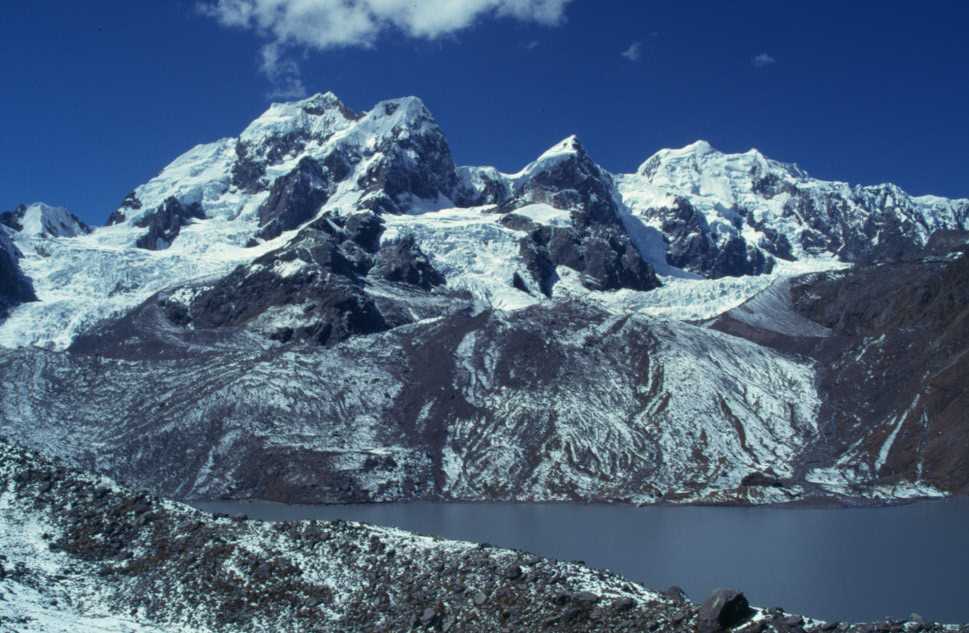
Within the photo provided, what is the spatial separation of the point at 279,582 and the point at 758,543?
5755 cm

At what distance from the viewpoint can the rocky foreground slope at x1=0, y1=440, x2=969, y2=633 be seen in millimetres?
38719

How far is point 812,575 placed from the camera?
237ft

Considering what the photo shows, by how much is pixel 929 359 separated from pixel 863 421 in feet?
55.5

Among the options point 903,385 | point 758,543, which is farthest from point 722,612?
point 903,385

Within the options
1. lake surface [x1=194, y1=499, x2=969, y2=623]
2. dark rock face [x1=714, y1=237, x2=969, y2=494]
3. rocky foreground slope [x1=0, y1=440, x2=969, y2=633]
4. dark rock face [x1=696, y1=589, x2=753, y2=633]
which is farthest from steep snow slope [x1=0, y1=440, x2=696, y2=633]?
dark rock face [x1=714, y1=237, x2=969, y2=494]

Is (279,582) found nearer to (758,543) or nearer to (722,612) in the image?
(722,612)

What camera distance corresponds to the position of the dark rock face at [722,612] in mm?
36406

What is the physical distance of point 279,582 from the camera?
1759 inches

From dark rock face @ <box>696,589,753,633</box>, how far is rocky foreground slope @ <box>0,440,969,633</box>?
0.17 ft

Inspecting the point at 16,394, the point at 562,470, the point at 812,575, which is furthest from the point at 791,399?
the point at 16,394

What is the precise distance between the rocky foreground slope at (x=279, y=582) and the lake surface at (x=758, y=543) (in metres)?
22.0

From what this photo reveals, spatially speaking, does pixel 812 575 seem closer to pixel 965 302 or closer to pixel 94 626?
pixel 94 626

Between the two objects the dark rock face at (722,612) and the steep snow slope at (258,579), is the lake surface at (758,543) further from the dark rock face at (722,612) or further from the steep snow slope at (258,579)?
the dark rock face at (722,612)

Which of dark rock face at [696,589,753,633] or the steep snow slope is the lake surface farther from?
dark rock face at [696,589,753,633]
